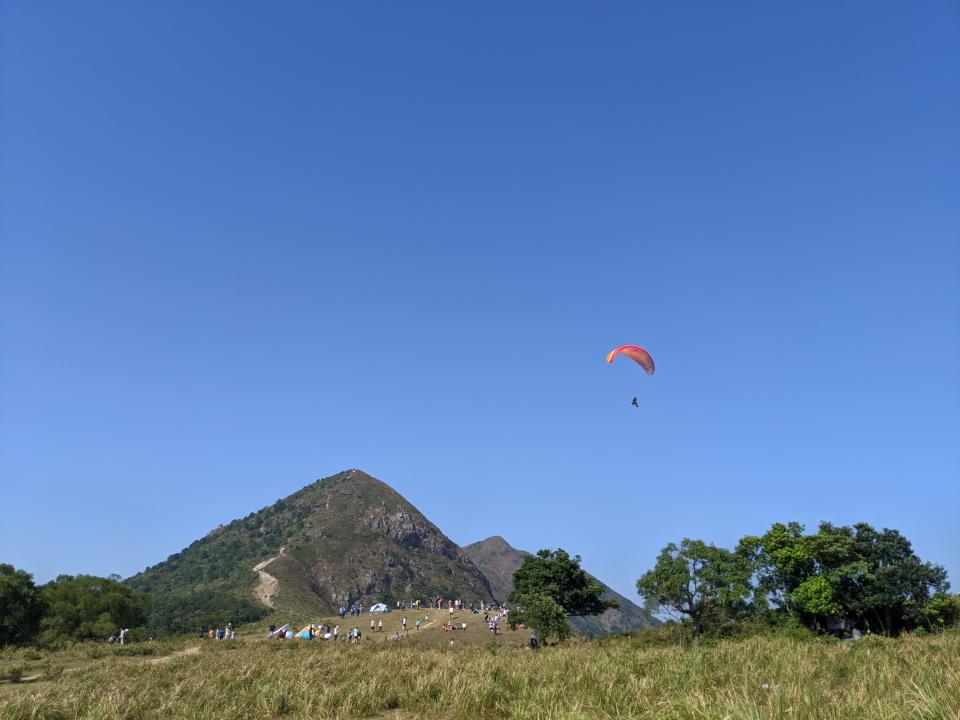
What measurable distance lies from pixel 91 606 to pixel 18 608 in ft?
60.3

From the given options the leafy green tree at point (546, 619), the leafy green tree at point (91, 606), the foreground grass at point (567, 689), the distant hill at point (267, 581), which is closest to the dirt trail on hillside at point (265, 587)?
the distant hill at point (267, 581)

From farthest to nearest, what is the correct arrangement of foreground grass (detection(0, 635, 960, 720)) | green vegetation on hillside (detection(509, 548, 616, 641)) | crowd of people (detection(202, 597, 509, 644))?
green vegetation on hillside (detection(509, 548, 616, 641))
crowd of people (detection(202, 597, 509, 644))
foreground grass (detection(0, 635, 960, 720))

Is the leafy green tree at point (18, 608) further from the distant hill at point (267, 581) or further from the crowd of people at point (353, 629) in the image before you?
the distant hill at point (267, 581)

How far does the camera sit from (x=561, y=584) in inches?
1945

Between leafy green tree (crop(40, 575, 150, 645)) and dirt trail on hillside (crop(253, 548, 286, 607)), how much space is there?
59.1 meters

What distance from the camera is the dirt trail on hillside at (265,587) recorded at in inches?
5418

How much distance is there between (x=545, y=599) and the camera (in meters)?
42.8

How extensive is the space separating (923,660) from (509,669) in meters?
9.00

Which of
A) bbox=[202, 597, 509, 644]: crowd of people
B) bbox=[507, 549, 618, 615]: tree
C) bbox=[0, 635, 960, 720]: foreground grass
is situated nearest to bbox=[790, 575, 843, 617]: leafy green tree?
bbox=[507, 549, 618, 615]: tree

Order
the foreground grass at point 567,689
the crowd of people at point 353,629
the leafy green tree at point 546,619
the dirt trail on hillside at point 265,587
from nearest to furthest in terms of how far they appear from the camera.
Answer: the foreground grass at point 567,689 → the leafy green tree at point 546,619 → the crowd of people at point 353,629 → the dirt trail on hillside at point 265,587

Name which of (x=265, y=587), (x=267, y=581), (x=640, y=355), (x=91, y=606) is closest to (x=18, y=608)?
(x=91, y=606)

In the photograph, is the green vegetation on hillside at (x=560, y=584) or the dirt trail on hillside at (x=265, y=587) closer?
the green vegetation on hillside at (x=560, y=584)

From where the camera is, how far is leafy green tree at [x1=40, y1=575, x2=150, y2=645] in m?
67.1

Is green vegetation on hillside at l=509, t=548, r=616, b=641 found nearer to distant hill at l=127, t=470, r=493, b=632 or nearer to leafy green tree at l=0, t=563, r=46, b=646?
leafy green tree at l=0, t=563, r=46, b=646
